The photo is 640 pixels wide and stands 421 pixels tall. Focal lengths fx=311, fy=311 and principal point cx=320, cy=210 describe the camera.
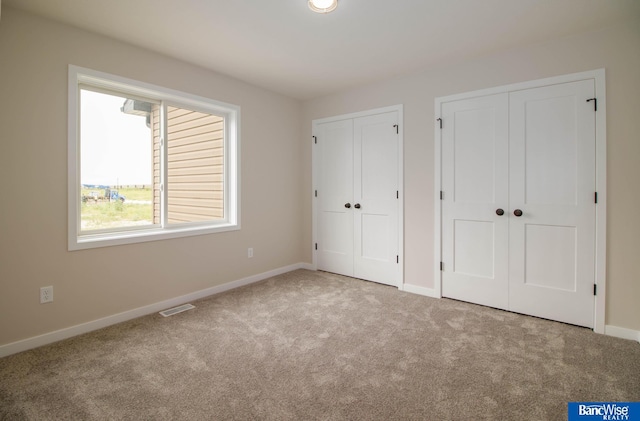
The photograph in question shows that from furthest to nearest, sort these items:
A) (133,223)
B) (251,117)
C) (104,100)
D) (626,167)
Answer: (251,117) < (133,223) < (104,100) < (626,167)

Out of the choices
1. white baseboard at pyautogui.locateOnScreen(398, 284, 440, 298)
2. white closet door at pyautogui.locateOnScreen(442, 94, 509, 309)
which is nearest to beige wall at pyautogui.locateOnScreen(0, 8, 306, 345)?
white baseboard at pyautogui.locateOnScreen(398, 284, 440, 298)

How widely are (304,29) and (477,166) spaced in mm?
2109

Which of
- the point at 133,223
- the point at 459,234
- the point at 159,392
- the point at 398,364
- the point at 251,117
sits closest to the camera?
the point at 159,392

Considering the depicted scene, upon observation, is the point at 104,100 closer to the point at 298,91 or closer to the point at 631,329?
the point at 298,91

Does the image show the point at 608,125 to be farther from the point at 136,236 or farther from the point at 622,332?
the point at 136,236

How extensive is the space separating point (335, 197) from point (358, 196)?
14.9 inches

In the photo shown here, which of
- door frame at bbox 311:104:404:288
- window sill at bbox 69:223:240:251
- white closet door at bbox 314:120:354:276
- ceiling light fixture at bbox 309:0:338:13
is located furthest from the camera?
white closet door at bbox 314:120:354:276

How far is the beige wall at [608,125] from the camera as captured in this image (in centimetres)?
247

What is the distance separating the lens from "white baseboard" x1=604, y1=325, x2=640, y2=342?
8.09ft

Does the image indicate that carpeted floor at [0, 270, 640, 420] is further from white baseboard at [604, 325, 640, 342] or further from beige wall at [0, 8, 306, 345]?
beige wall at [0, 8, 306, 345]

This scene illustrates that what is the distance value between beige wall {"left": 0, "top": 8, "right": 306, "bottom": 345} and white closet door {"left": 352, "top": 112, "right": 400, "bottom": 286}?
1.78m

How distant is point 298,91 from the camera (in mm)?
4207

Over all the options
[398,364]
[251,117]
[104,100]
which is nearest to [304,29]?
[251,117]

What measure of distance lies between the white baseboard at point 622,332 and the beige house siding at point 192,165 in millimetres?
3937
